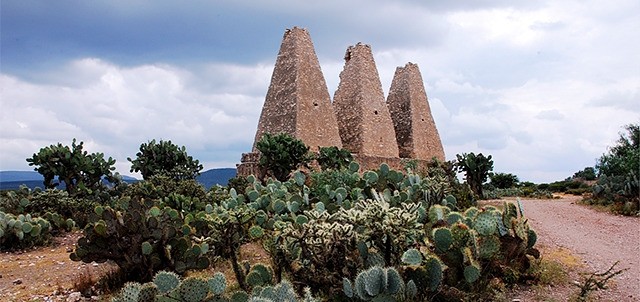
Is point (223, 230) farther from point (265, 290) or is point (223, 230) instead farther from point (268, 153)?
point (268, 153)

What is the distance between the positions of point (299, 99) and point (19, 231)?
1255 centimetres

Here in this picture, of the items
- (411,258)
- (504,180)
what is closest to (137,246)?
(411,258)

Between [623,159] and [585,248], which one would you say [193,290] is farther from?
[623,159]

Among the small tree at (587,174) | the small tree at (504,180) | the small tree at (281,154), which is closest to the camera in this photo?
the small tree at (281,154)

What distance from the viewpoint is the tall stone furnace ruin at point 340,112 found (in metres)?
21.3

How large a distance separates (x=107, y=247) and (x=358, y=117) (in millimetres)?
17317

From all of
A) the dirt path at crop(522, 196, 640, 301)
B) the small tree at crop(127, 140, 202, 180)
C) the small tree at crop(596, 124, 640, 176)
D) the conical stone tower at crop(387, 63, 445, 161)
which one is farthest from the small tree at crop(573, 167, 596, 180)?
the small tree at crop(127, 140, 202, 180)

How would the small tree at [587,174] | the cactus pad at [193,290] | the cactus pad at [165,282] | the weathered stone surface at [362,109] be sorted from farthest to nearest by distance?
the small tree at [587,174]
the weathered stone surface at [362,109]
the cactus pad at [165,282]
the cactus pad at [193,290]

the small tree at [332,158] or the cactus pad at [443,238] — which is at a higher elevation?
the small tree at [332,158]

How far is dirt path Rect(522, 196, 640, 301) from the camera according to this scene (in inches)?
280

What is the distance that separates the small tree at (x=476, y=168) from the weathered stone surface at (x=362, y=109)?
418 centimetres

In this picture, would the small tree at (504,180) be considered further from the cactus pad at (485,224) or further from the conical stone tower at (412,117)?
the cactus pad at (485,224)

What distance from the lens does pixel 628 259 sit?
870 centimetres

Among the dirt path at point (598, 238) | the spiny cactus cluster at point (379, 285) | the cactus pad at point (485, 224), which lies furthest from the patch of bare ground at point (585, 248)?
the spiny cactus cluster at point (379, 285)
